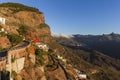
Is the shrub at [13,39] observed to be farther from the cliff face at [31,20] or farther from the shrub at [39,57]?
the cliff face at [31,20]

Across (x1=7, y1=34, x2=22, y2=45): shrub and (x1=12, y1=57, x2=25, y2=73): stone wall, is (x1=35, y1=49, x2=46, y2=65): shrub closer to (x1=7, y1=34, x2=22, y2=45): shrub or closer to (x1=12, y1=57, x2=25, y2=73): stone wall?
(x1=7, y1=34, x2=22, y2=45): shrub

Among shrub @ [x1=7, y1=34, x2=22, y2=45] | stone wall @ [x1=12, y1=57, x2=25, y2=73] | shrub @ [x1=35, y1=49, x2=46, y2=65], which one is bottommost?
shrub @ [x1=35, y1=49, x2=46, y2=65]

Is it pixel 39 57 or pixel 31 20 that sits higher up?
pixel 31 20

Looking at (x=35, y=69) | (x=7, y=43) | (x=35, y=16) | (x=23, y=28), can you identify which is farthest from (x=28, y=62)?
(x=35, y=16)

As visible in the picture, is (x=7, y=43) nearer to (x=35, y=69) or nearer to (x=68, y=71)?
(x=35, y=69)

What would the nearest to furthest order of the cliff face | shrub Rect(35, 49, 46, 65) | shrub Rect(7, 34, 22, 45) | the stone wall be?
the stone wall, shrub Rect(7, 34, 22, 45), shrub Rect(35, 49, 46, 65), the cliff face

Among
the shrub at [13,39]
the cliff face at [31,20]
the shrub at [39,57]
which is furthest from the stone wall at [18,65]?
the cliff face at [31,20]

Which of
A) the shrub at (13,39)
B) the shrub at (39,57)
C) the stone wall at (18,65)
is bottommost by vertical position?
the shrub at (39,57)

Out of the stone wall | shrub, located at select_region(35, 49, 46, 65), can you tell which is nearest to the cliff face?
shrub, located at select_region(35, 49, 46, 65)

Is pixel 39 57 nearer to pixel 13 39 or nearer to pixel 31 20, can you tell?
pixel 13 39

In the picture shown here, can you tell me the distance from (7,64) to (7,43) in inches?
1612

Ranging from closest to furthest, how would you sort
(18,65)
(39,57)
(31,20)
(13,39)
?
(18,65) < (13,39) < (39,57) < (31,20)

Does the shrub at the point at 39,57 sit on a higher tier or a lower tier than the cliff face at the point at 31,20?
lower

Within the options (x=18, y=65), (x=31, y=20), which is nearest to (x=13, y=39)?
(x=18, y=65)
